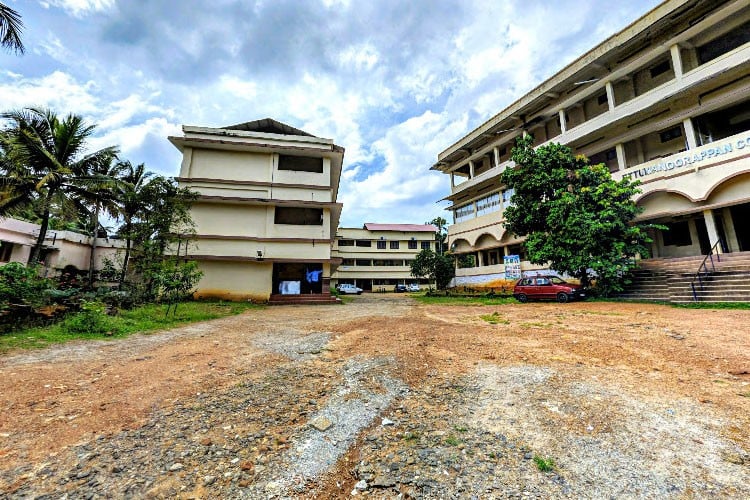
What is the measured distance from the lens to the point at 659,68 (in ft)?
57.2

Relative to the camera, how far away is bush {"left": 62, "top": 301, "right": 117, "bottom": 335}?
304 inches

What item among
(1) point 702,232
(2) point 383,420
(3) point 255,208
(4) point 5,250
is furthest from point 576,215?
(4) point 5,250

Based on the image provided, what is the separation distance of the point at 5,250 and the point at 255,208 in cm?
1597

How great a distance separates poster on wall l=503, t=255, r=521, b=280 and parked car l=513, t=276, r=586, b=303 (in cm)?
552

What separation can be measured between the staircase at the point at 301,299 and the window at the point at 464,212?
610 inches

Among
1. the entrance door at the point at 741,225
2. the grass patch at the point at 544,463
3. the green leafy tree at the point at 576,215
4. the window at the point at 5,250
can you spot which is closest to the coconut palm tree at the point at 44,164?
the window at the point at 5,250

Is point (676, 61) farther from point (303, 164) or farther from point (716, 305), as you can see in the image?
point (303, 164)

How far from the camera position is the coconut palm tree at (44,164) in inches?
560

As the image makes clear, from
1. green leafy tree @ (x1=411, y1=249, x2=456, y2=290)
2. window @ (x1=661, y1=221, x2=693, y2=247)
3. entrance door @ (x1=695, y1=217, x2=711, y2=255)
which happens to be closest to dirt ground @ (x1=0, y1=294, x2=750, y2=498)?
entrance door @ (x1=695, y1=217, x2=711, y2=255)

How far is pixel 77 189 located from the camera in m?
16.1

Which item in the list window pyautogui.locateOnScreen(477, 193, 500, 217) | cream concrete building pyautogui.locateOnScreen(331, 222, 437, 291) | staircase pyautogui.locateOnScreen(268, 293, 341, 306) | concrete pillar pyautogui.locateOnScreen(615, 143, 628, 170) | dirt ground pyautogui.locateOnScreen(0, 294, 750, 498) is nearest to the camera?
dirt ground pyautogui.locateOnScreen(0, 294, 750, 498)

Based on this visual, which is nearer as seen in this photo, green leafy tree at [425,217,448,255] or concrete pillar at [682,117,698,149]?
concrete pillar at [682,117,698,149]

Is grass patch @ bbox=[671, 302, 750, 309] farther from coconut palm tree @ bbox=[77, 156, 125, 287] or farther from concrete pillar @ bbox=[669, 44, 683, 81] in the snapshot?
coconut palm tree @ bbox=[77, 156, 125, 287]

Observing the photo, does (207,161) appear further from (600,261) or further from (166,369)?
(600,261)
